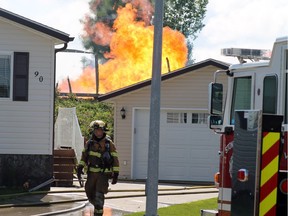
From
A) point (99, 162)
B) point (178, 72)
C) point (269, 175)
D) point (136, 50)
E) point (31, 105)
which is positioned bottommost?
point (99, 162)

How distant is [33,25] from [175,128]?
7376 millimetres

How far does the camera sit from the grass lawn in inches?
554

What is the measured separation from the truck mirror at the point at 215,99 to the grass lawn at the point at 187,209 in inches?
202

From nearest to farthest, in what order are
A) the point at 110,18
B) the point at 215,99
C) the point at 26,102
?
the point at 215,99, the point at 26,102, the point at 110,18

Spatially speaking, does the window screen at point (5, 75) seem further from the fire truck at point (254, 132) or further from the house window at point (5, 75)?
the fire truck at point (254, 132)

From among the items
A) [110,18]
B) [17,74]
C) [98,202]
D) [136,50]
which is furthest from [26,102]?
[110,18]

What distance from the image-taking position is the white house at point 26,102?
18.6 meters

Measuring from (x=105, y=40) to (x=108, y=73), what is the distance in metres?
7.96

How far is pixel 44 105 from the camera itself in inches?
739

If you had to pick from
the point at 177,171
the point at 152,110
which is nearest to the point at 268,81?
the point at 152,110

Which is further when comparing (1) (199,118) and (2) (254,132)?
(1) (199,118)

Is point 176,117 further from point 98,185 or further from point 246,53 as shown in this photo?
point 246,53

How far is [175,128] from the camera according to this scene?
78.9 ft

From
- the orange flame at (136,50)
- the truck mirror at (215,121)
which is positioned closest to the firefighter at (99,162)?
the truck mirror at (215,121)
